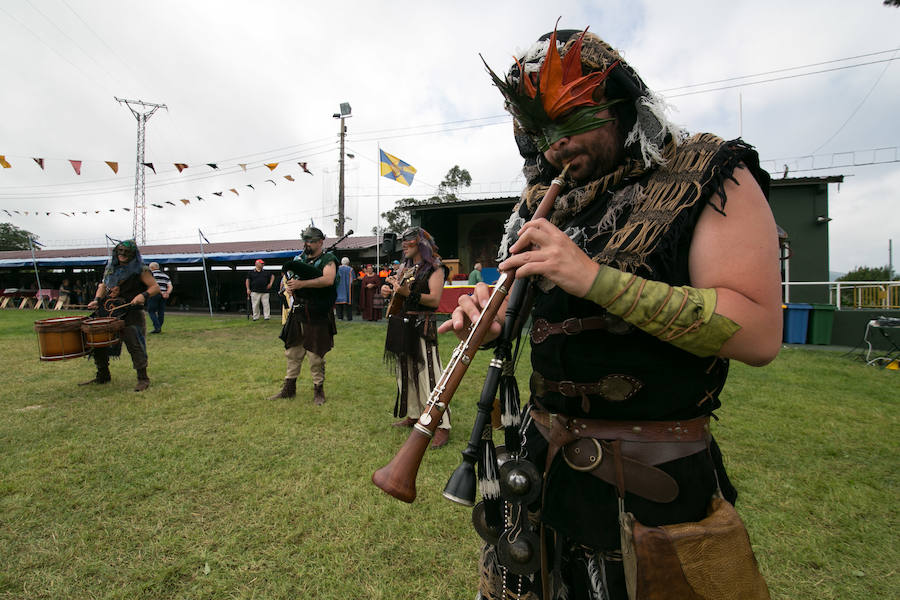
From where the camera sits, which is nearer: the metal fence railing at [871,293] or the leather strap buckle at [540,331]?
the leather strap buckle at [540,331]

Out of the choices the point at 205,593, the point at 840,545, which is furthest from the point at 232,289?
the point at 840,545

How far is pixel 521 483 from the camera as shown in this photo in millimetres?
1206

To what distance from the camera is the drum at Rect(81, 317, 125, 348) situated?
19.8 feet

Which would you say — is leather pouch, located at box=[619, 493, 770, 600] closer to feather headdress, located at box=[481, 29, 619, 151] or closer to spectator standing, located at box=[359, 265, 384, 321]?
feather headdress, located at box=[481, 29, 619, 151]

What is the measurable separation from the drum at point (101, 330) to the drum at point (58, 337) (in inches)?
4.4

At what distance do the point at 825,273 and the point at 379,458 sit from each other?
15.2 meters

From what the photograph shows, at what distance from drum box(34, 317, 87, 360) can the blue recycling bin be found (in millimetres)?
13850

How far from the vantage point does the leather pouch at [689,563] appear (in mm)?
1030

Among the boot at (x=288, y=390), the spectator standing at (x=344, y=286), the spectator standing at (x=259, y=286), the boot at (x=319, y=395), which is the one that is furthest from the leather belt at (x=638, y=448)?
the spectator standing at (x=259, y=286)

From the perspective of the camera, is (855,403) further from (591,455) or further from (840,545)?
(591,455)

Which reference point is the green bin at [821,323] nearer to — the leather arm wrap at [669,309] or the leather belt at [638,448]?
the leather belt at [638,448]

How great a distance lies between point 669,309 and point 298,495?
3.36 metres

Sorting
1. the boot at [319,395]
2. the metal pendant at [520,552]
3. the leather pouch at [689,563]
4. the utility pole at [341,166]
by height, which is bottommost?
the boot at [319,395]

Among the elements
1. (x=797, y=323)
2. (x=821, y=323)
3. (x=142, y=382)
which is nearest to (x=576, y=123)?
(x=142, y=382)
